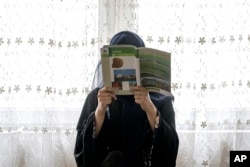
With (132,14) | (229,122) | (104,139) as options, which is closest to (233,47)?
(229,122)

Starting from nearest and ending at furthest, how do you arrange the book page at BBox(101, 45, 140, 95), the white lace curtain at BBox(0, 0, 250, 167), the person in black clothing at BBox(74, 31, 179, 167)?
1. the book page at BBox(101, 45, 140, 95)
2. the person in black clothing at BBox(74, 31, 179, 167)
3. the white lace curtain at BBox(0, 0, 250, 167)

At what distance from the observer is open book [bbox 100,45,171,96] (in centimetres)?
115

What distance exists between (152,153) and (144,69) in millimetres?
365

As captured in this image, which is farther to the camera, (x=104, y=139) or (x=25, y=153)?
(x=25, y=153)

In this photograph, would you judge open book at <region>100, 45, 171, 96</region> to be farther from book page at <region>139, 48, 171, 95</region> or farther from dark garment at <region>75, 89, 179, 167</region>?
dark garment at <region>75, 89, 179, 167</region>

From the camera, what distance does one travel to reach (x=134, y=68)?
3.81ft

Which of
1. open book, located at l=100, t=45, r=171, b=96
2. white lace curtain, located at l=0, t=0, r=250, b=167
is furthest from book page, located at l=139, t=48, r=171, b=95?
white lace curtain, located at l=0, t=0, r=250, b=167

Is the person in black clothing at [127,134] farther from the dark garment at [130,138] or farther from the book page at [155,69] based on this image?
the book page at [155,69]

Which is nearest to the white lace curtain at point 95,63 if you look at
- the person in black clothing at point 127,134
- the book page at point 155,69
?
the person in black clothing at point 127,134

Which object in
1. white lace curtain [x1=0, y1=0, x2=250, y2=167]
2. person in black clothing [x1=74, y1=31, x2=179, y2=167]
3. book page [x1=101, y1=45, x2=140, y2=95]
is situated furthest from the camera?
white lace curtain [x1=0, y1=0, x2=250, y2=167]

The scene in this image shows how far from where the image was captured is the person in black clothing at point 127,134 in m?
1.30

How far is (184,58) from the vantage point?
1721 mm

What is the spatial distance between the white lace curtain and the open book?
0.55 m

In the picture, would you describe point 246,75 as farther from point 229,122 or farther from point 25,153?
point 25,153
